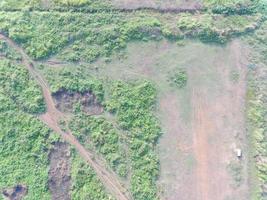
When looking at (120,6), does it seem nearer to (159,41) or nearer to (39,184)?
(159,41)

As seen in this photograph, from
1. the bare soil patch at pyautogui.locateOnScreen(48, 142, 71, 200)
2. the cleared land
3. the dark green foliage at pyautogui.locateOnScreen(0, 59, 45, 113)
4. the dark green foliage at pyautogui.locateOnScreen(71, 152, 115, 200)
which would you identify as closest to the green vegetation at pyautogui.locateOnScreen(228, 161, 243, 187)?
the cleared land

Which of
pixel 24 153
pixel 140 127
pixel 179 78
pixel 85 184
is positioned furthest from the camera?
pixel 179 78

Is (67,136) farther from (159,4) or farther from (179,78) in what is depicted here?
(159,4)

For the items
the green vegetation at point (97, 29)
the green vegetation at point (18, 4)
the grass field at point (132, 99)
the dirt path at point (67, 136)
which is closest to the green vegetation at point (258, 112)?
the grass field at point (132, 99)

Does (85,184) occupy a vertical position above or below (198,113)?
below

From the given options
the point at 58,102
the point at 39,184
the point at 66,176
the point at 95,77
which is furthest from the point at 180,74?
the point at 39,184

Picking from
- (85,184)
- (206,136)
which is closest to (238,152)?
(206,136)

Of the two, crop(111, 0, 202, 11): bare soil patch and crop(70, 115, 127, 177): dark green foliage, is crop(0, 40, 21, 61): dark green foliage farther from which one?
crop(111, 0, 202, 11): bare soil patch
